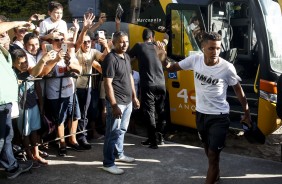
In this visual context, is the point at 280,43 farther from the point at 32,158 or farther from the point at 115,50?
the point at 32,158

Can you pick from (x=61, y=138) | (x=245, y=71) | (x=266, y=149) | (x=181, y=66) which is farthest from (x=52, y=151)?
(x=245, y=71)

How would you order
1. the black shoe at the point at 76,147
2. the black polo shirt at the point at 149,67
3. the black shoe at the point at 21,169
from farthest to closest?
the black polo shirt at the point at 149,67, the black shoe at the point at 76,147, the black shoe at the point at 21,169

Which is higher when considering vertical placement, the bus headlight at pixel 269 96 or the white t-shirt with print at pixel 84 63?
the white t-shirt with print at pixel 84 63

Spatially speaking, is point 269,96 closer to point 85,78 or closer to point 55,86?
point 85,78

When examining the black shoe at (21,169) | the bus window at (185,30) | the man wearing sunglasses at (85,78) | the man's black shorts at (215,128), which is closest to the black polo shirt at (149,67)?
the man wearing sunglasses at (85,78)

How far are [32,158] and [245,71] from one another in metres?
4.51

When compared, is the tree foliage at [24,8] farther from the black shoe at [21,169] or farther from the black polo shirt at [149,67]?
the black shoe at [21,169]

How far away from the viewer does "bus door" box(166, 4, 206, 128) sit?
248 inches

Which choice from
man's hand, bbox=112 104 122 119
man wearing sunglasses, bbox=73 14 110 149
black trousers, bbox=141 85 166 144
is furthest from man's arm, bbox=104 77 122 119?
black trousers, bbox=141 85 166 144

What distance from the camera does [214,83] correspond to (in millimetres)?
3953

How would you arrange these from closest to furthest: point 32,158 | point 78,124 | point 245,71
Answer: point 32,158
point 78,124
point 245,71

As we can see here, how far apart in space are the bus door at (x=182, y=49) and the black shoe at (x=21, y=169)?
285cm

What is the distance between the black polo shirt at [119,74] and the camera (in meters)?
4.34

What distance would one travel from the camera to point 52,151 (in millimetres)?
5473
